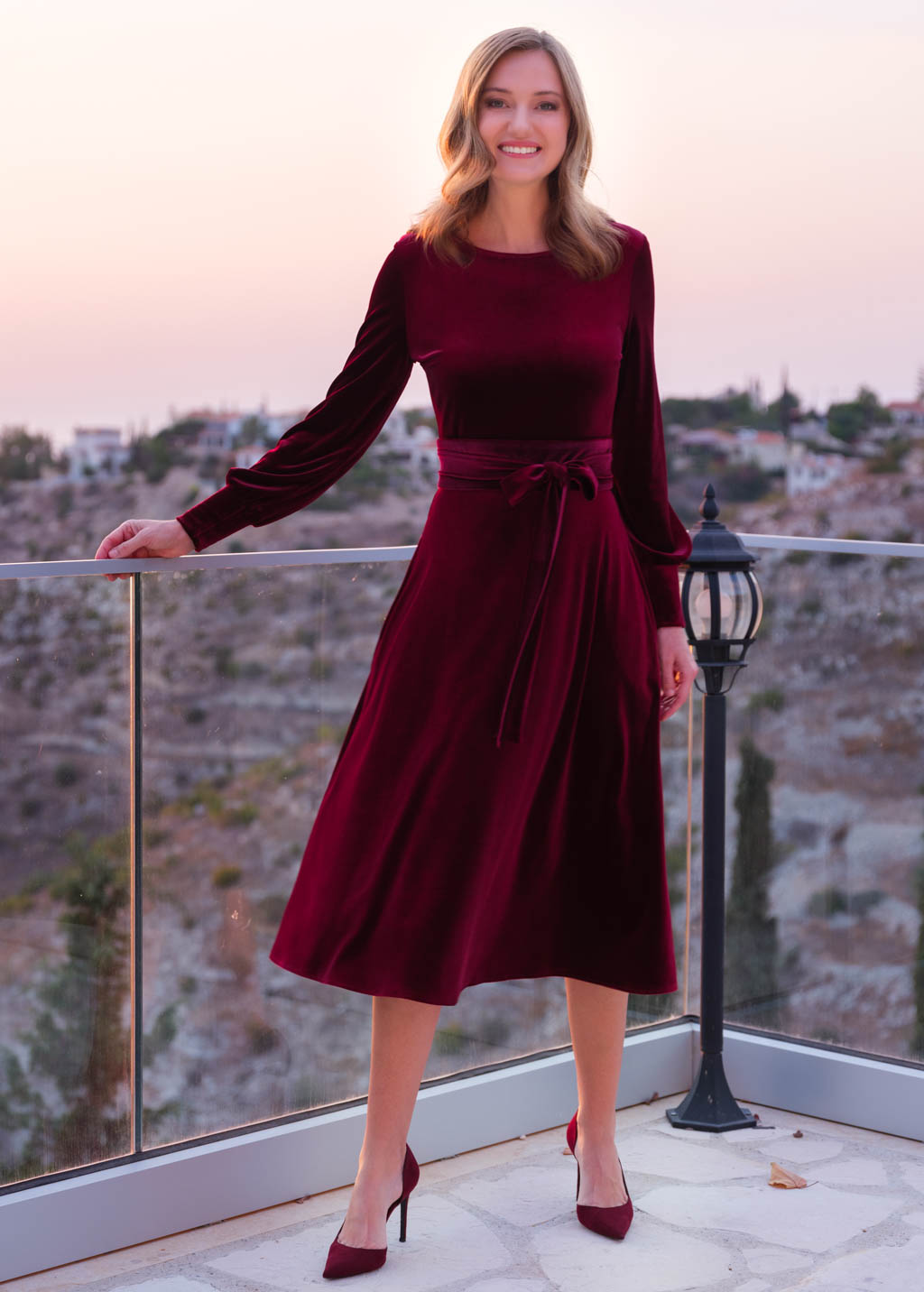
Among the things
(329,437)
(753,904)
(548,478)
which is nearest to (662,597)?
(548,478)

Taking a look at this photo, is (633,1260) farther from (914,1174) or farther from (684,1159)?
(914,1174)

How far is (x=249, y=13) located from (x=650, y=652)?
96.1ft

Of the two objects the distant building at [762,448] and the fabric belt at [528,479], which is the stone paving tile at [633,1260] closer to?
the fabric belt at [528,479]

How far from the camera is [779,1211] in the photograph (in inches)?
90.4

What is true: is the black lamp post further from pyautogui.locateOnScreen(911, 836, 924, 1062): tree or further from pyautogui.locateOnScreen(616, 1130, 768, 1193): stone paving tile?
pyautogui.locateOnScreen(911, 836, 924, 1062): tree

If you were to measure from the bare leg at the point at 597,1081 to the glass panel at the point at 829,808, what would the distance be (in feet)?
2.27

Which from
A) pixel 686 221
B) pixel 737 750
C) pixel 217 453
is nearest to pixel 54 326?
pixel 217 453

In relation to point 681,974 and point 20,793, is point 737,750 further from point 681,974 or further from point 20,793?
point 20,793

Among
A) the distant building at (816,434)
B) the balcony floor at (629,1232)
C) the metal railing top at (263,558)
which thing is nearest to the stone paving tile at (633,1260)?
the balcony floor at (629,1232)

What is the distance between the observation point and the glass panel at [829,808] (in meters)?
2.73

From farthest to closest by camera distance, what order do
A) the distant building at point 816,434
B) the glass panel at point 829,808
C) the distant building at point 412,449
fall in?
the distant building at point 816,434
the distant building at point 412,449
the glass panel at point 829,808

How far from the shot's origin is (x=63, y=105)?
28.9 m

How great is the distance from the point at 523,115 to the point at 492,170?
9cm

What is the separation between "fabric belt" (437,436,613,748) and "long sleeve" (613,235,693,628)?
0.11 metres
